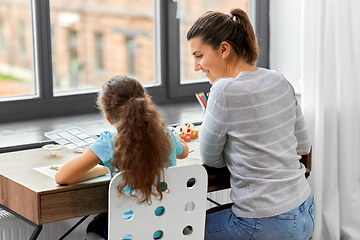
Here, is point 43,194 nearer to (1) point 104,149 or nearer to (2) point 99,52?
(1) point 104,149

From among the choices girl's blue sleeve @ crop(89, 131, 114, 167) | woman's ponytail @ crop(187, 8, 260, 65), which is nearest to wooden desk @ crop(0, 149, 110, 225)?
girl's blue sleeve @ crop(89, 131, 114, 167)

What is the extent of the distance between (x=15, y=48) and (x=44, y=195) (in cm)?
107

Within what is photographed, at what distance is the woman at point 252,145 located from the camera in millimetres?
1435

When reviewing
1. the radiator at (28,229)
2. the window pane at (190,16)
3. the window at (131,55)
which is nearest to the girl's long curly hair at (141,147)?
the radiator at (28,229)

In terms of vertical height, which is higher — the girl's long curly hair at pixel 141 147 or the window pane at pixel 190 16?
the window pane at pixel 190 16

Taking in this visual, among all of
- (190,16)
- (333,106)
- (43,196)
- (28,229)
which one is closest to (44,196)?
(43,196)

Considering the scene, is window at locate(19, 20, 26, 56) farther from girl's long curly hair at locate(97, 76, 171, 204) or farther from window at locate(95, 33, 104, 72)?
girl's long curly hair at locate(97, 76, 171, 204)

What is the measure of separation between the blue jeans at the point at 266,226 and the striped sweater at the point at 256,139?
0.02m

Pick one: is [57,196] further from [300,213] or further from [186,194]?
[300,213]

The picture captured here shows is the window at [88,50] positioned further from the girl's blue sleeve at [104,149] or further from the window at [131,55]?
the girl's blue sleeve at [104,149]

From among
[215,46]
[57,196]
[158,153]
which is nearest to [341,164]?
[215,46]

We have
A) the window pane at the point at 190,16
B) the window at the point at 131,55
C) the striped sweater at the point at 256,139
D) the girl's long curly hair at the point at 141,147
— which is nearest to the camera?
the girl's long curly hair at the point at 141,147

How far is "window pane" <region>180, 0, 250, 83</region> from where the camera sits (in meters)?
2.64

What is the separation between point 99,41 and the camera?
95.5 inches
